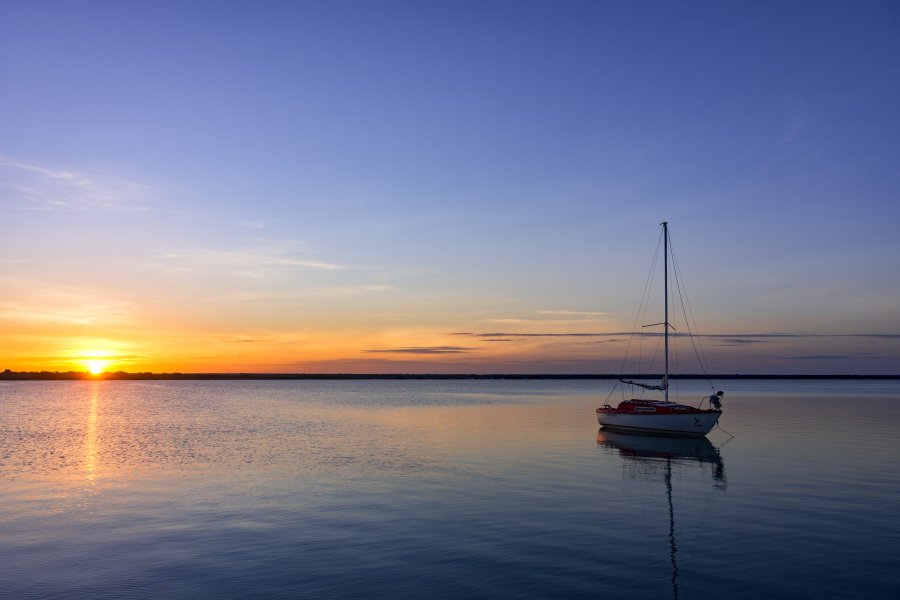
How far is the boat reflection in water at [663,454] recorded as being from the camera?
109ft

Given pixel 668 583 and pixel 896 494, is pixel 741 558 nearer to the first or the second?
pixel 668 583

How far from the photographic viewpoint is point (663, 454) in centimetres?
4378

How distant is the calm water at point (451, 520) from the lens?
1686cm

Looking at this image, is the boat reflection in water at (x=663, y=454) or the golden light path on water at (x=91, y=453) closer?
the boat reflection in water at (x=663, y=454)

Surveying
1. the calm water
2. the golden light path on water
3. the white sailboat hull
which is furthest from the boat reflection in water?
the golden light path on water

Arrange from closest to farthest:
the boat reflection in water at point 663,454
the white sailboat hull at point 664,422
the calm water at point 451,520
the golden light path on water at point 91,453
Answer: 1. the calm water at point 451,520
2. the boat reflection in water at point 663,454
3. the golden light path on water at point 91,453
4. the white sailboat hull at point 664,422

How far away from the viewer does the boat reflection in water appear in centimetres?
3331

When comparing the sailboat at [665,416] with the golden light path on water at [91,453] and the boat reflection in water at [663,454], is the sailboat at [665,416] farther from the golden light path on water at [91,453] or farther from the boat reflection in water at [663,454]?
the golden light path on water at [91,453]

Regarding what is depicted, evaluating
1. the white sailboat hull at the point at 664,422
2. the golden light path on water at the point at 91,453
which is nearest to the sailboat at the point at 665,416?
the white sailboat hull at the point at 664,422

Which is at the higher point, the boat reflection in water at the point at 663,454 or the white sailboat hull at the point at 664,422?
the white sailboat hull at the point at 664,422

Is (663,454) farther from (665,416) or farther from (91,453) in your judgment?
(91,453)

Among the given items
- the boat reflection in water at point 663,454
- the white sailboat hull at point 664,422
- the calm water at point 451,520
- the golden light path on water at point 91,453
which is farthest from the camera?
the white sailboat hull at point 664,422

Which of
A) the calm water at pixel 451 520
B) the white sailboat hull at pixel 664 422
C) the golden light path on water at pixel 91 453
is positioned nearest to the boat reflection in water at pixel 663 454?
the calm water at pixel 451 520

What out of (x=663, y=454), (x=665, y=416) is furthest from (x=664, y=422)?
(x=663, y=454)
